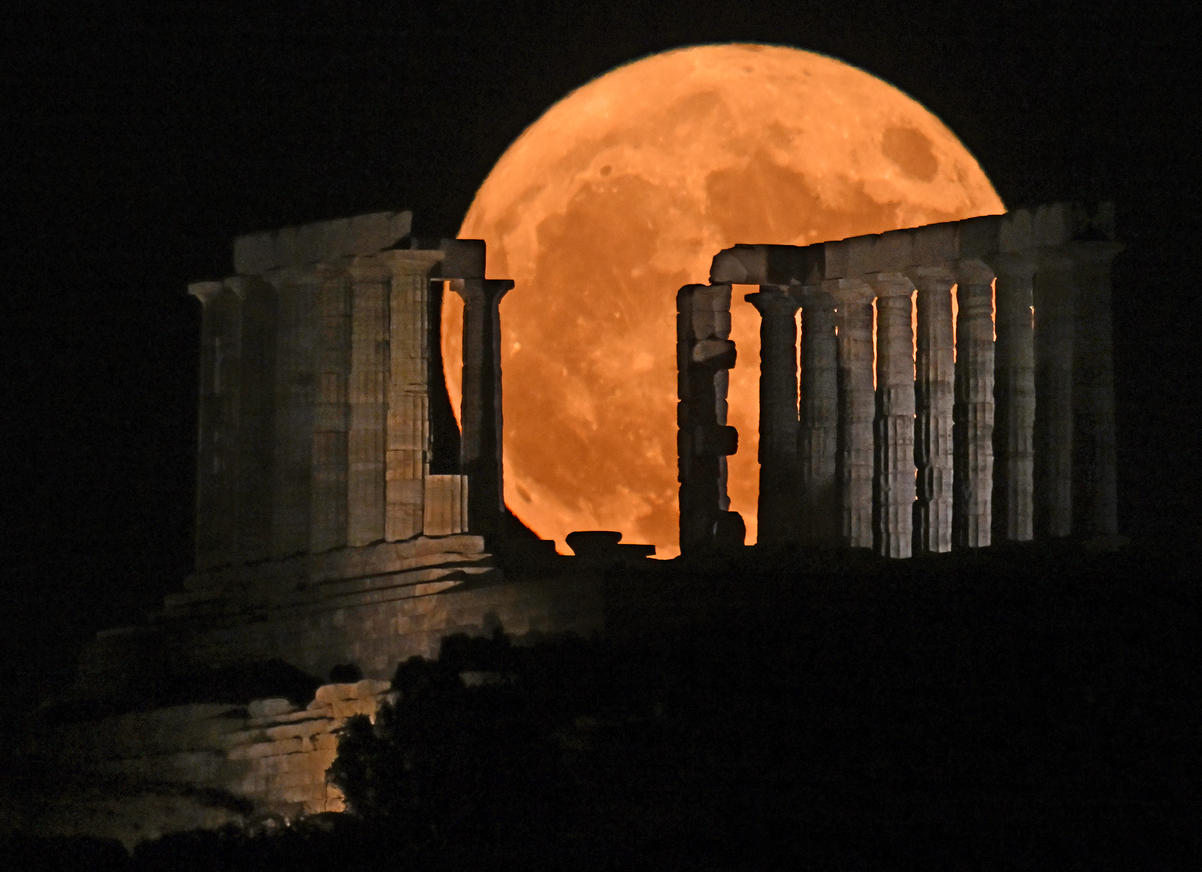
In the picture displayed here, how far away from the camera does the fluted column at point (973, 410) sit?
59406 millimetres

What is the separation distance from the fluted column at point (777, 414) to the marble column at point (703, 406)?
0.89 metres

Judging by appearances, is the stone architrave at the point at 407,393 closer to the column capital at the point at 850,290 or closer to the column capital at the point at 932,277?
the column capital at the point at 850,290

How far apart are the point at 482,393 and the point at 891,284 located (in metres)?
10.1

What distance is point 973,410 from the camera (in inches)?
2352

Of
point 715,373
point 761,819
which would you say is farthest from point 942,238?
point 761,819

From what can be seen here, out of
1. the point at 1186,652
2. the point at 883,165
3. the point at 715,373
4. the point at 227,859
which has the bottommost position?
the point at 227,859

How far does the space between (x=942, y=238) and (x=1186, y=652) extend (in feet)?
46.5

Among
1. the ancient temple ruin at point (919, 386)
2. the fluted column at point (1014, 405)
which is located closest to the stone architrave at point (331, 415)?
the ancient temple ruin at point (919, 386)

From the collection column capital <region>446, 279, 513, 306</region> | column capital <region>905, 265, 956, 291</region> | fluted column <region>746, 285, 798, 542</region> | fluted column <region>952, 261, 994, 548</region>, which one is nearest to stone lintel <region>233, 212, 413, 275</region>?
column capital <region>446, 279, 513, 306</region>

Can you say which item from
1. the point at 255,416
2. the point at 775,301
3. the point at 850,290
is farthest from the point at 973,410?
the point at 255,416

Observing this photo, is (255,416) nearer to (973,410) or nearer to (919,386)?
(919,386)

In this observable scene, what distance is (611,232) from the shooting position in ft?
229

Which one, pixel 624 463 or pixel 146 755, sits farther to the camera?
pixel 624 463

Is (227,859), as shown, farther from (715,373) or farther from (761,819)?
(715,373)
